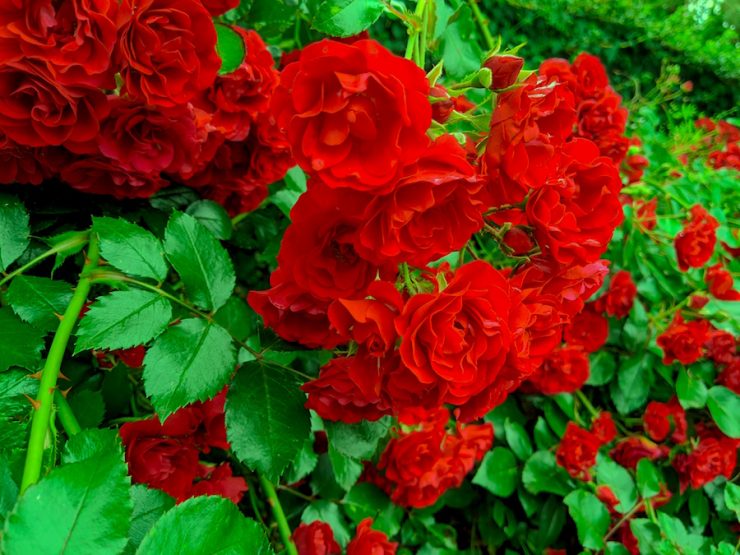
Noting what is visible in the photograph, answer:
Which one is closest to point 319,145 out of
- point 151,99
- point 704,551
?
point 151,99

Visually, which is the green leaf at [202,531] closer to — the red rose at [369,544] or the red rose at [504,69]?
the red rose at [504,69]

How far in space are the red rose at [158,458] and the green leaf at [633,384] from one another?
42.2 inches

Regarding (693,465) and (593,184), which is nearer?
(593,184)

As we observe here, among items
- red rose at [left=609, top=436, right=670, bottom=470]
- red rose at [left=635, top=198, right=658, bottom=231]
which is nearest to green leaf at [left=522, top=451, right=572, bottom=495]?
red rose at [left=609, top=436, right=670, bottom=470]

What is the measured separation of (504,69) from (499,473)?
0.97 metres

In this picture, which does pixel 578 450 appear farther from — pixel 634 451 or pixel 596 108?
pixel 596 108

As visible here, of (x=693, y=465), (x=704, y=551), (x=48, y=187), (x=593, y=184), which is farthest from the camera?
(x=693, y=465)

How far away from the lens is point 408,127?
44cm

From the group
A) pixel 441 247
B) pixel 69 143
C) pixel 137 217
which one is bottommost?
pixel 137 217

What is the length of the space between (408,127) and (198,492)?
19.6 inches

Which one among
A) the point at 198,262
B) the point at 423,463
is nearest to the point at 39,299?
the point at 198,262

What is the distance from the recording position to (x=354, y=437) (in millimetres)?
664

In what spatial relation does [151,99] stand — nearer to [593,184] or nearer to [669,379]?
[593,184]

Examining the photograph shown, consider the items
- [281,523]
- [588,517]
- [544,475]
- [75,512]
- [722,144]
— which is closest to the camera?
A: [75,512]
